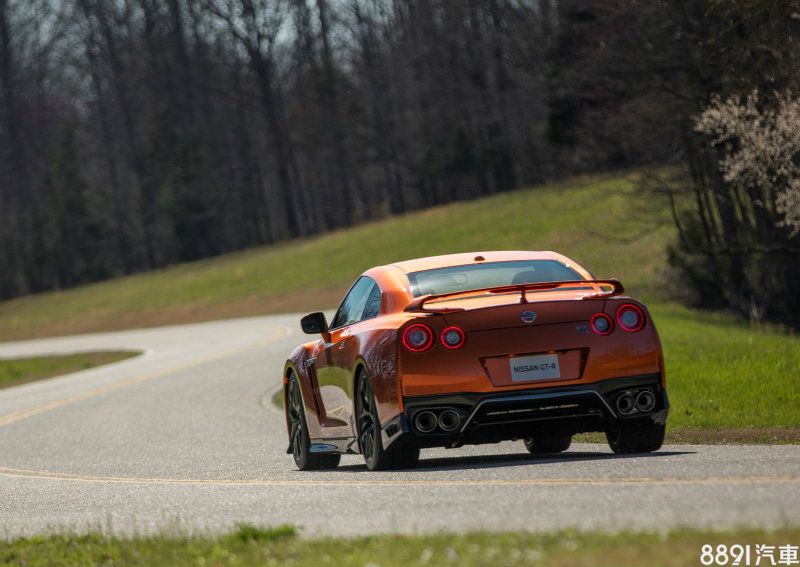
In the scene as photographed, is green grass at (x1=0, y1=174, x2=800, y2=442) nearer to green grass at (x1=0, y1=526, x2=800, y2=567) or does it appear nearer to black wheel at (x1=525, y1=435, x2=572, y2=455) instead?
black wheel at (x1=525, y1=435, x2=572, y2=455)

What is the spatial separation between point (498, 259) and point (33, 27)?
256ft

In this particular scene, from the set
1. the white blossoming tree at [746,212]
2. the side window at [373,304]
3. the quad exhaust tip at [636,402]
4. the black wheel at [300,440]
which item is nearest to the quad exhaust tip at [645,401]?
the quad exhaust tip at [636,402]

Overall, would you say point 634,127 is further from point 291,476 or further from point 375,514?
point 375,514

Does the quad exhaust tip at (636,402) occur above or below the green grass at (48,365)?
above

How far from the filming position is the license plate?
992 cm

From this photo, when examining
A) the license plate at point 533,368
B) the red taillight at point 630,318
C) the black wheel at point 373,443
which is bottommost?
the black wheel at point 373,443

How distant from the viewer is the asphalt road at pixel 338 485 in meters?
7.55

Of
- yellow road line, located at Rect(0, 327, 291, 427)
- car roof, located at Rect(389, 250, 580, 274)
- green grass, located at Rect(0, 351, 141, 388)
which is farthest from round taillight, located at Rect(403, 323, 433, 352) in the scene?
green grass, located at Rect(0, 351, 141, 388)

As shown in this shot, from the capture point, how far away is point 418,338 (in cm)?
999

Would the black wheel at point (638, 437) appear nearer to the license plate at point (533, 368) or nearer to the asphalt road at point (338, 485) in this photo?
the asphalt road at point (338, 485)

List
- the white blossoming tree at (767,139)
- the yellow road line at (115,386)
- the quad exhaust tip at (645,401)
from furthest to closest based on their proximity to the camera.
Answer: the white blossoming tree at (767,139) → the yellow road line at (115,386) → the quad exhaust tip at (645,401)

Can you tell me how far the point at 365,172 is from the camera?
10319cm

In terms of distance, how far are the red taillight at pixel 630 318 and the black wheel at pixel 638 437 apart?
2.23 feet

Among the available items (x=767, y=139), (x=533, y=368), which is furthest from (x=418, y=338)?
(x=767, y=139)
